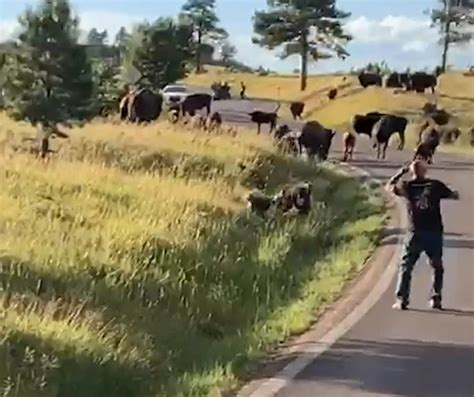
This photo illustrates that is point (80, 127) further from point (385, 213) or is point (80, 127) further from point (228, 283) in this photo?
point (228, 283)

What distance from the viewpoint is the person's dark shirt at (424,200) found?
13672mm

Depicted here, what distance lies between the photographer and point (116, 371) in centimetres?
1063

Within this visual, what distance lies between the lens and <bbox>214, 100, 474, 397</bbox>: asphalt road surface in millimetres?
10055

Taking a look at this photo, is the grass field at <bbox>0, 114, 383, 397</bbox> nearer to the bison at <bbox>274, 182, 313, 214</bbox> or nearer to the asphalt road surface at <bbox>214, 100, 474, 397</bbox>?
the bison at <bbox>274, 182, 313, 214</bbox>

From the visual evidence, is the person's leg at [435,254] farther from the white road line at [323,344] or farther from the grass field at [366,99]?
the grass field at [366,99]

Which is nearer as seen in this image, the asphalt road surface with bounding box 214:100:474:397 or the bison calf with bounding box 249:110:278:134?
the asphalt road surface with bounding box 214:100:474:397

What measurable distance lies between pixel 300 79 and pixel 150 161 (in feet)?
241

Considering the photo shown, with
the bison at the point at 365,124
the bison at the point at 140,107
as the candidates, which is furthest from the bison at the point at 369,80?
the bison at the point at 140,107

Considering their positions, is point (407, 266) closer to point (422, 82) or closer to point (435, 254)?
point (435, 254)

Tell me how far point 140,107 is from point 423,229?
26172 millimetres

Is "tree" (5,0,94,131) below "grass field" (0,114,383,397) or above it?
above

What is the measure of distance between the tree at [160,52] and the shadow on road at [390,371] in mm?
50729

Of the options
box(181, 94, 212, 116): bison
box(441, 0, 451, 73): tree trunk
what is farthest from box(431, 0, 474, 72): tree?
box(181, 94, 212, 116): bison

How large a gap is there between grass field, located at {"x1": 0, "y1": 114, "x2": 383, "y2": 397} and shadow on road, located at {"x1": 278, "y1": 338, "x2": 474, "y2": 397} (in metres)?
0.76
